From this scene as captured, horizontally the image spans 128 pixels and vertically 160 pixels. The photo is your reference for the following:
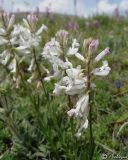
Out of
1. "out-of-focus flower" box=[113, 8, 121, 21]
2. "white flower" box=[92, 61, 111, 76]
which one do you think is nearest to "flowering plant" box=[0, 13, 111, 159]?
"white flower" box=[92, 61, 111, 76]

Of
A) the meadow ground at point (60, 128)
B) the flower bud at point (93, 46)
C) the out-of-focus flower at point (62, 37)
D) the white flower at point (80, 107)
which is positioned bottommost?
the meadow ground at point (60, 128)

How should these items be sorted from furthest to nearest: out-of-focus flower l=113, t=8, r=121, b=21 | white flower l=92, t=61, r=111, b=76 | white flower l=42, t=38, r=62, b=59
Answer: out-of-focus flower l=113, t=8, r=121, b=21
white flower l=42, t=38, r=62, b=59
white flower l=92, t=61, r=111, b=76

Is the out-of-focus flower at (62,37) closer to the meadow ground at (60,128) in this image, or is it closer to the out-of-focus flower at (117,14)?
the meadow ground at (60,128)

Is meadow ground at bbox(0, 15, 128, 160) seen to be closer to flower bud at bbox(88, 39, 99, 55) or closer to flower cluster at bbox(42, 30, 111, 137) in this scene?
flower cluster at bbox(42, 30, 111, 137)

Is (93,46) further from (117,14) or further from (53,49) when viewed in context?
(117,14)

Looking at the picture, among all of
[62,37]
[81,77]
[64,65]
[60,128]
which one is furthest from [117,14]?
[81,77]

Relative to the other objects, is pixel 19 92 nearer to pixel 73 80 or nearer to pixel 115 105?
pixel 115 105

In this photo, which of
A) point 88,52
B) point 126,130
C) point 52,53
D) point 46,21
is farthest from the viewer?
point 46,21

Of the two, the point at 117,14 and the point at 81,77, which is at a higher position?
the point at 81,77

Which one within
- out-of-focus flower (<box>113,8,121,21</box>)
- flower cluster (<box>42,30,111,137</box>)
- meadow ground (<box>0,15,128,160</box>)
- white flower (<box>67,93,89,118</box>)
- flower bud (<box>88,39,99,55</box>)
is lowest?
out-of-focus flower (<box>113,8,121,21</box>)

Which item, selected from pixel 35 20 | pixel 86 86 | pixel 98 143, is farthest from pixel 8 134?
pixel 86 86

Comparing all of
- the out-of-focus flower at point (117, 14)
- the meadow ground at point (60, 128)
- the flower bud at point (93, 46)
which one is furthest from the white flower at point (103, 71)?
the out-of-focus flower at point (117, 14)
